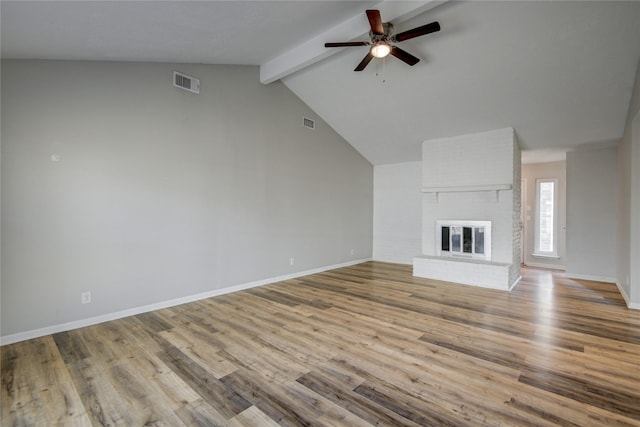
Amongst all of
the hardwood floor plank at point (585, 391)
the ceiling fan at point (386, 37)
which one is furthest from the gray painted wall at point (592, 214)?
the ceiling fan at point (386, 37)

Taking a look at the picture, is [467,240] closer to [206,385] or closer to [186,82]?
[206,385]

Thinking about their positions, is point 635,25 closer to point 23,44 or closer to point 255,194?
point 255,194

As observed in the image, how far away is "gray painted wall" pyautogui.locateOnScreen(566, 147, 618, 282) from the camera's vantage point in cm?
539

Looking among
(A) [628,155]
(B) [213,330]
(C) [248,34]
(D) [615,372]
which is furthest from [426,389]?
(A) [628,155]

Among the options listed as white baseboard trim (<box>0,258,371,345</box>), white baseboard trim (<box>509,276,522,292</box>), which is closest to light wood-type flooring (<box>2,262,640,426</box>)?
white baseboard trim (<box>0,258,371,345</box>)

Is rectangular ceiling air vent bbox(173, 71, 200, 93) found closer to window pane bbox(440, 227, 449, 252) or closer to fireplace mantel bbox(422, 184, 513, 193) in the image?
fireplace mantel bbox(422, 184, 513, 193)

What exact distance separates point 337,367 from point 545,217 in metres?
7.13

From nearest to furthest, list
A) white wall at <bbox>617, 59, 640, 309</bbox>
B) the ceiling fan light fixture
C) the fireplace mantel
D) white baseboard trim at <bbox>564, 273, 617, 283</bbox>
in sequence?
the ceiling fan light fixture, white wall at <bbox>617, 59, 640, 309</bbox>, the fireplace mantel, white baseboard trim at <bbox>564, 273, 617, 283</bbox>

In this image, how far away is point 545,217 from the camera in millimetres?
7027

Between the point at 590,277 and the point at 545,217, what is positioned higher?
the point at 545,217

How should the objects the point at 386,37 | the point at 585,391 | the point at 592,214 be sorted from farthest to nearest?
the point at 592,214 < the point at 386,37 < the point at 585,391

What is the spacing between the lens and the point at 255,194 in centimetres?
481

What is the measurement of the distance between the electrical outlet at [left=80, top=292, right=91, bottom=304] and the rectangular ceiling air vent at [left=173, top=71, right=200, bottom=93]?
2.73m

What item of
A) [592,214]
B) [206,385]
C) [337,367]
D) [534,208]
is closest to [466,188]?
[592,214]
